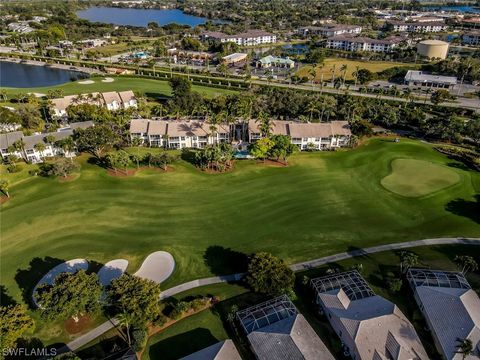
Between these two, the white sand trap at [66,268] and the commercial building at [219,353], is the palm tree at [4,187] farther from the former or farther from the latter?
the commercial building at [219,353]

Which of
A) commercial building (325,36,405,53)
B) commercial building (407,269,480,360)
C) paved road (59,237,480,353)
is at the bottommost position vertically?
paved road (59,237,480,353)

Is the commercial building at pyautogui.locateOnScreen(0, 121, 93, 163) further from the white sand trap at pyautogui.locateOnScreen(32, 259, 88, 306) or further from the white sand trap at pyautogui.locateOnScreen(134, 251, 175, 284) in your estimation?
the white sand trap at pyautogui.locateOnScreen(134, 251, 175, 284)

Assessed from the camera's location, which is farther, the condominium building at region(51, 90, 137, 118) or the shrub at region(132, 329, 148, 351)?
the condominium building at region(51, 90, 137, 118)

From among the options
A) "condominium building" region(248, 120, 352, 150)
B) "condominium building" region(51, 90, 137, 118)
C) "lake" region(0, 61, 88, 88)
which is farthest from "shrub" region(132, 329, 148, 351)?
"lake" region(0, 61, 88, 88)

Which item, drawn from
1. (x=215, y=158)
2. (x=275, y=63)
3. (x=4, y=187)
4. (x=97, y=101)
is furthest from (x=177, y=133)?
(x=275, y=63)

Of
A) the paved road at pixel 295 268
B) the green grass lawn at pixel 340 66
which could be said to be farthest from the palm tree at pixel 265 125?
the green grass lawn at pixel 340 66

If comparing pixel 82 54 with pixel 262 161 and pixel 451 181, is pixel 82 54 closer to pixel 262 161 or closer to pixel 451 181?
pixel 262 161

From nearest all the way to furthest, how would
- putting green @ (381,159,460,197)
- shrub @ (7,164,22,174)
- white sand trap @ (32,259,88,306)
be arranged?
white sand trap @ (32,259,88,306)
putting green @ (381,159,460,197)
shrub @ (7,164,22,174)
